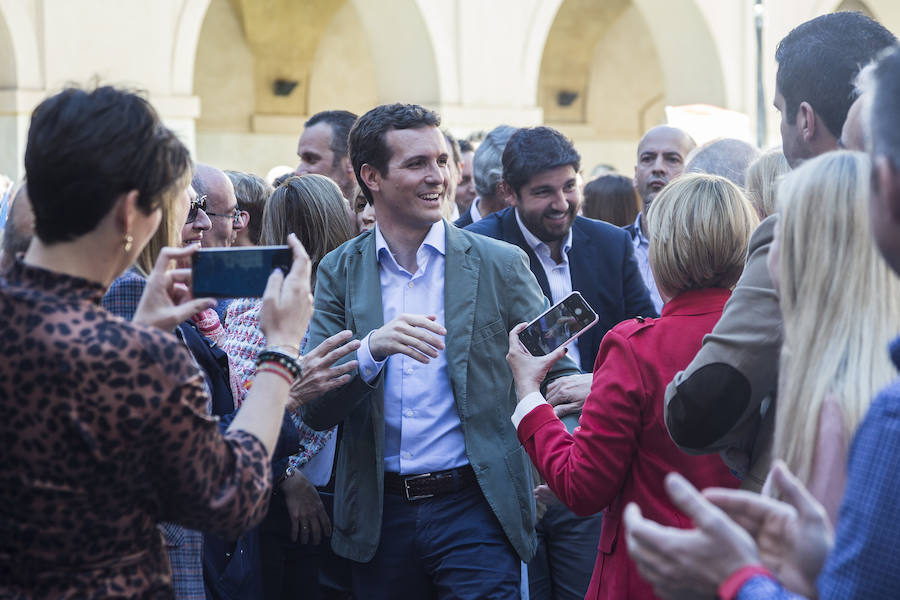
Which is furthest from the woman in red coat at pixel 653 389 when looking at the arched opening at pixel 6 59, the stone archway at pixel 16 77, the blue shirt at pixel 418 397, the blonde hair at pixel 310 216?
the arched opening at pixel 6 59

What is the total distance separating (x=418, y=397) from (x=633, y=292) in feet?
5.26

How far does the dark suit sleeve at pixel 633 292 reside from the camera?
476cm

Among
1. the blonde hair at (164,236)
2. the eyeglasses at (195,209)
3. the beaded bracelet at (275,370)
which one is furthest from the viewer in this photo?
the eyeglasses at (195,209)

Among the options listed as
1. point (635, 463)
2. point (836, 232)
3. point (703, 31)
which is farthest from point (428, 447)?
point (703, 31)

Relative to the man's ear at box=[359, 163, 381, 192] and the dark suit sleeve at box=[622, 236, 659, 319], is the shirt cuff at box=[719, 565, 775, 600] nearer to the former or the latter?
the man's ear at box=[359, 163, 381, 192]

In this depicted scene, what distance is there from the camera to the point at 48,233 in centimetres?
210

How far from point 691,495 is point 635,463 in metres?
1.35

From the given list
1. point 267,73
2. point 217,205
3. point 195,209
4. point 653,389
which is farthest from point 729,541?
point 267,73

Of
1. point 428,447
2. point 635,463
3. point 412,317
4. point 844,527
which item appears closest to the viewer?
point 844,527

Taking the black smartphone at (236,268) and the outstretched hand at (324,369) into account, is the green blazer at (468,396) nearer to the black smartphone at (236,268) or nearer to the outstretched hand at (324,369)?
the outstretched hand at (324,369)

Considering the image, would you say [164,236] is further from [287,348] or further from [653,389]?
[653,389]

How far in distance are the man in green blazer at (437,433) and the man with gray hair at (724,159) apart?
6.07ft

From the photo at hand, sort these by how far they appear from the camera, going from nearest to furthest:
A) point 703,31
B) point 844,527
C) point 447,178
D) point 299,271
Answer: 1. point 844,527
2. point 299,271
3. point 447,178
4. point 703,31

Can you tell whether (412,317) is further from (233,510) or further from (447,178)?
(233,510)
